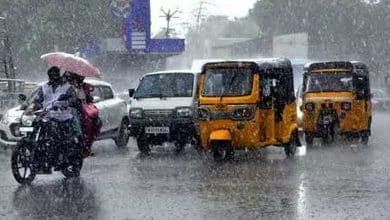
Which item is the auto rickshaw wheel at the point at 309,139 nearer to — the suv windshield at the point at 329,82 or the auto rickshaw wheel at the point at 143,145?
the suv windshield at the point at 329,82

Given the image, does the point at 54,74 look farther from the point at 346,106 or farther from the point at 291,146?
the point at 346,106

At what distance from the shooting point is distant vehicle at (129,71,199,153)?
15.2m

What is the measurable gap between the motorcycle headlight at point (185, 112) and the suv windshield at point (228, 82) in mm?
1515

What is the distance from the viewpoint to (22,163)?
10.6 metres

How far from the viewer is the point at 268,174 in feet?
37.9

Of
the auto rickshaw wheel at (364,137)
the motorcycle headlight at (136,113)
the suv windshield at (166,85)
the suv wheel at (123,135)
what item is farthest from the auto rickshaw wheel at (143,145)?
the auto rickshaw wheel at (364,137)

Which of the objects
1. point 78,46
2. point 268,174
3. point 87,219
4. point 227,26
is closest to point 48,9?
point 78,46

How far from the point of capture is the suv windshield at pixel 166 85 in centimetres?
1589

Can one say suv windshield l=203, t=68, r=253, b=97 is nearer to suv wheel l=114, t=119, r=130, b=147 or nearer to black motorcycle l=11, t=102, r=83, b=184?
black motorcycle l=11, t=102, r=83, b=184

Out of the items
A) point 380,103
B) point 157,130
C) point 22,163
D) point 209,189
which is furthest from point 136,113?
point 380,103

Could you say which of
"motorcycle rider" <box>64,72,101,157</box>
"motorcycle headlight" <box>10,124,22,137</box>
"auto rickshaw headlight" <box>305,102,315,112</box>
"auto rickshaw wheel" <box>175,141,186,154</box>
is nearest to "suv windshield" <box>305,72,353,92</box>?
"auto rickshaw headlight" <box>305,102,315,112</box>

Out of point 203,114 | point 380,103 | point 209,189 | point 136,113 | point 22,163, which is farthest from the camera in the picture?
point 380,103

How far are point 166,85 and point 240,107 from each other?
3387 millimetres

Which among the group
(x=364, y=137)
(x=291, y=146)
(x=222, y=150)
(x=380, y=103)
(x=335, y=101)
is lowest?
(x=380, y=103)
